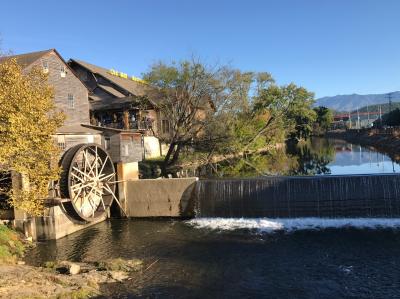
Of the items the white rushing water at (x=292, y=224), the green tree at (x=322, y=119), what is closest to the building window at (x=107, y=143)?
the white rushing water at (x=292, y=224)

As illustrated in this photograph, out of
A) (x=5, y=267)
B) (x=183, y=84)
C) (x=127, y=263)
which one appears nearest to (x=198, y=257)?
(x=127, y=263)

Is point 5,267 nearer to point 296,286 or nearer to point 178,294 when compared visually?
point 178,294

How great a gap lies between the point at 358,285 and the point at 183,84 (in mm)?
27625

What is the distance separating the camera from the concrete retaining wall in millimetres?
23141

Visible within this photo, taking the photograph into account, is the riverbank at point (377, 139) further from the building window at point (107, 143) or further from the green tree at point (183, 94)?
the building window at point (107, 143)

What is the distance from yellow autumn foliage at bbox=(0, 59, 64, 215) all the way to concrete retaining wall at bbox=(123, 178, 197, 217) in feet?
29.5

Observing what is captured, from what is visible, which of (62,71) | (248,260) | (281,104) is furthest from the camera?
(281,104)

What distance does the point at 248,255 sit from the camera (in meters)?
15.3

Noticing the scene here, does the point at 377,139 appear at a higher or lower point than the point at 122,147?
higher

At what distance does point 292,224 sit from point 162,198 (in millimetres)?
8007

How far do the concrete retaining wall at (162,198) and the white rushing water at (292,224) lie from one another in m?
1.95

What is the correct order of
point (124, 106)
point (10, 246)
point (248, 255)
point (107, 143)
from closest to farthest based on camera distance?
point (248, 255), point (10, 246), point (107, 143), point (124, 106)

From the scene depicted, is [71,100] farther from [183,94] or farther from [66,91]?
[183,94]

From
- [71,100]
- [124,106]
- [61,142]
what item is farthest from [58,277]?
[124,106]
